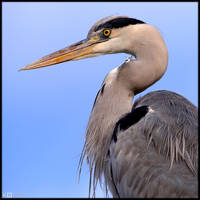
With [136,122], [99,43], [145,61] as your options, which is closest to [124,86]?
[145,61]

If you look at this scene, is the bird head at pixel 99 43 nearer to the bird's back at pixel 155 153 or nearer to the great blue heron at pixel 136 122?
the great blue heron at pixel 136 122

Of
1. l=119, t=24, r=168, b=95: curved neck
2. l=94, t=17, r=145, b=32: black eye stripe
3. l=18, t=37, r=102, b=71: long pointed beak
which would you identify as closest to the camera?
l=119, t=24, r=168, b=95: curved neck

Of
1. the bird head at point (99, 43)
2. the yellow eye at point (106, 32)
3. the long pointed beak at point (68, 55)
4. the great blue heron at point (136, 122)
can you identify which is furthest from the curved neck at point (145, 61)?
the long pointed beak at point (68, 55)

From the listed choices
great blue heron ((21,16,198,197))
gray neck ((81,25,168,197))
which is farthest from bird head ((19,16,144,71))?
gray neck ((81,25,168,197))

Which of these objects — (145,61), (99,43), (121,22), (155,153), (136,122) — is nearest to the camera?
(155,153)

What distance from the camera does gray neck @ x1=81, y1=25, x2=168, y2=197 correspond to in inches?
119

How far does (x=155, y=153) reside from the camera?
268 centimetres

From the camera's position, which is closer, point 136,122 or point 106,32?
point 136,122

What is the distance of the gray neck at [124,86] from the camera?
3016mm

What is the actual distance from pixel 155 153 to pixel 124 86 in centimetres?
66

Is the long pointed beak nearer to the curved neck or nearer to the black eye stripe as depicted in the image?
the black eye stripe

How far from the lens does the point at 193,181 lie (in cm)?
252

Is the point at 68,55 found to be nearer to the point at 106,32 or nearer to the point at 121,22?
the point at 106,32

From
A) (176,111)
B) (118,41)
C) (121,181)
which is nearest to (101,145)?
(121,181)
